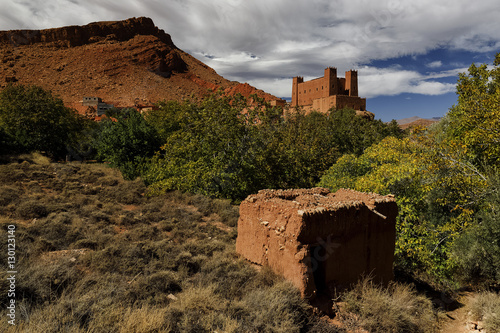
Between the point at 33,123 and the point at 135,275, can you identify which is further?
the point at 33,123

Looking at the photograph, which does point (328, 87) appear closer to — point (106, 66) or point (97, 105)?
point (97, 105)

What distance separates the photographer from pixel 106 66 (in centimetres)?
7588

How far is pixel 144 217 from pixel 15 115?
20.0 m

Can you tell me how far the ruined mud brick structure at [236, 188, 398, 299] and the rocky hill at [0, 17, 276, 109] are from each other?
196 ft

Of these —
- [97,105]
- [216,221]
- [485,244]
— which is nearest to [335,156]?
[216,221]

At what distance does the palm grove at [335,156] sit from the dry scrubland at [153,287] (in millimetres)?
2450

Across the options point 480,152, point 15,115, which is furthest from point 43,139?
point 480,152

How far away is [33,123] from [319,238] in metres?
26.5

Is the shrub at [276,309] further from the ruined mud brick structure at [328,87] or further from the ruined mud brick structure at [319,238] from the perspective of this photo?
the ruined mud brick structure at [328,87]

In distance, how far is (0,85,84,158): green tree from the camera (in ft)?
74.1

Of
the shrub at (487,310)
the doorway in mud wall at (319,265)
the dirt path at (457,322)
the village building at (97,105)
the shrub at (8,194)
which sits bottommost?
the dirt path at (457,322)

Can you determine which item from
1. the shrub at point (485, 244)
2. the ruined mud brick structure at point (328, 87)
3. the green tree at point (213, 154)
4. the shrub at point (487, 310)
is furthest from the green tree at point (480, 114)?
the ruined mud brick structure at point (328, 87)

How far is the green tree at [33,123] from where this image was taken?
74.1 ft

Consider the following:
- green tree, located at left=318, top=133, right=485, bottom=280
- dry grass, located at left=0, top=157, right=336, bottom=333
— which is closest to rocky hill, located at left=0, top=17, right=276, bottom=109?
dry grass, located at left=0, top=157, right=336, bottom=333
